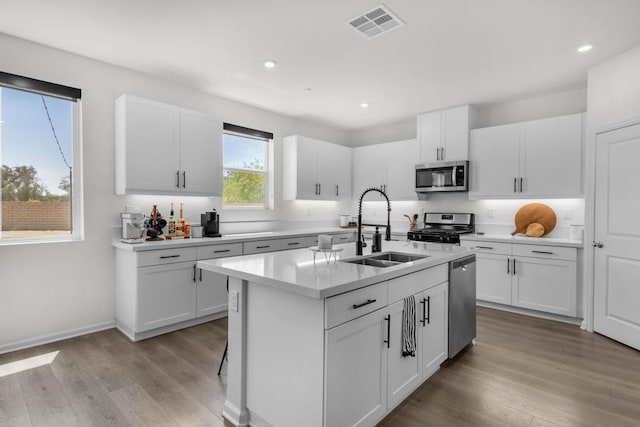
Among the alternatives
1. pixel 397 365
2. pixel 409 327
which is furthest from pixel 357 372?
pixel 409 327

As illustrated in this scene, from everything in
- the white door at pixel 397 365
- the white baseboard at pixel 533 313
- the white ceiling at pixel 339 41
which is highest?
the white ceiling at pixel 339 41

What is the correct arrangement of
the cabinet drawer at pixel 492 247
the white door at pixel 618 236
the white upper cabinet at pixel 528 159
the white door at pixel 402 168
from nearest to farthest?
the white door at pixel 618 236 → the white upper cabinet at pixel 528 159 → the cabinet drawer at pixel 492 247 → the white door at pixel 402 168

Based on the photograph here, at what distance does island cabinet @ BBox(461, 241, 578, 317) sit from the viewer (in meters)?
3.80

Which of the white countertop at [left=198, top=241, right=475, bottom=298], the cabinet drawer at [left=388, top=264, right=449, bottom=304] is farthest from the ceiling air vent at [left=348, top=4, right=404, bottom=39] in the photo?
the cabinet drawer at [left=388, top=264, right=449, bottom=304]

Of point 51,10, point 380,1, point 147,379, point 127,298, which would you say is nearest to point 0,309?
point 127,298

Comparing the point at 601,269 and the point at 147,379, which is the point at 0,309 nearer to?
the point at 147,379

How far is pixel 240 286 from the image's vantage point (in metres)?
2.02

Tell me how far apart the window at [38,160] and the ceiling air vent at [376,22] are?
2.78 metres

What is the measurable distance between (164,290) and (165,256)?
1.11 ft

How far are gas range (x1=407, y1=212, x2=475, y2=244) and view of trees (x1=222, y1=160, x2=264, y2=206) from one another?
7.68ft

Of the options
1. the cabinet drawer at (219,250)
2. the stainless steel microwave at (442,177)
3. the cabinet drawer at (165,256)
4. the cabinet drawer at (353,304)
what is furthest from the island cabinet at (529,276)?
the cabinet drawer at (165,256)

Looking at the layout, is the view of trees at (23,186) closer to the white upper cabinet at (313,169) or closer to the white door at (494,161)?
the white upper cabinet at (313,169)

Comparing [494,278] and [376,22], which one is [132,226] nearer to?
[376,22]

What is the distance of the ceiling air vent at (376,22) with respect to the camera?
258 centimetres
